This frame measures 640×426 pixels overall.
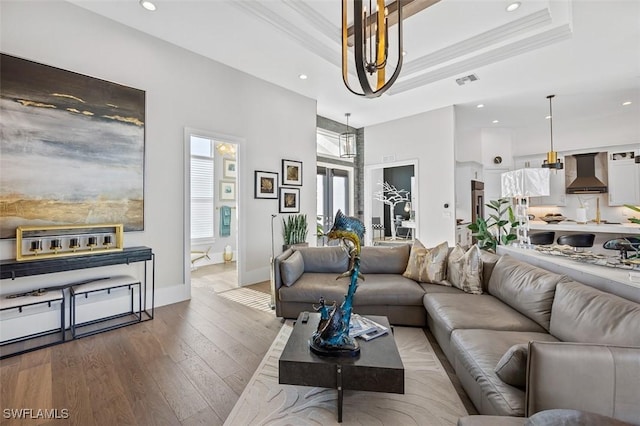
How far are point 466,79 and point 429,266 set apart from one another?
10.9 feet

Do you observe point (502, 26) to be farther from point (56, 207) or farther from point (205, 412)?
point (56, 207)

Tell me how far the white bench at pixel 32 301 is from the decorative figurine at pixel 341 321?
2.59m

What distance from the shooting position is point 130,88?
11.5ft

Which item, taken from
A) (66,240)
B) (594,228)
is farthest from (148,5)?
(594,228)

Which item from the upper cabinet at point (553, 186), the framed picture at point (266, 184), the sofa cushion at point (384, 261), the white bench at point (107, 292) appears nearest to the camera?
the white bench at point (107, 292)

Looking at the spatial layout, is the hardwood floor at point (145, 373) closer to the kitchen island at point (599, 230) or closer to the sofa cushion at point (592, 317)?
the sofa cushion at point (592, 317)

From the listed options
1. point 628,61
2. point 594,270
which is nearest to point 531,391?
point 594,270

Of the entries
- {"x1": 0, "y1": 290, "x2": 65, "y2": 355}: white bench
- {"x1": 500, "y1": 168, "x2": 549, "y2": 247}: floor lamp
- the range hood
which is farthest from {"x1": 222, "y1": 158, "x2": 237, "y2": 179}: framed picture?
the range hood

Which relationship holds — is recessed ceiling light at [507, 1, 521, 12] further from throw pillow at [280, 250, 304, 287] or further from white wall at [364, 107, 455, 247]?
throw pillow at [280, 250, 304, 287]

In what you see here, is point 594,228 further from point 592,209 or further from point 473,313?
point 473,313

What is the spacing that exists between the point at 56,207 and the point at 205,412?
2685mm

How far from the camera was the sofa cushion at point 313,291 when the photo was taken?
310cm

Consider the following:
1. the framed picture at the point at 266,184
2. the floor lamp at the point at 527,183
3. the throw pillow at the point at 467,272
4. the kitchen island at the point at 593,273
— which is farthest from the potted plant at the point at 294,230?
the kitchen island at the point at 593,273

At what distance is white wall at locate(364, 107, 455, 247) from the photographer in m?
5.87
